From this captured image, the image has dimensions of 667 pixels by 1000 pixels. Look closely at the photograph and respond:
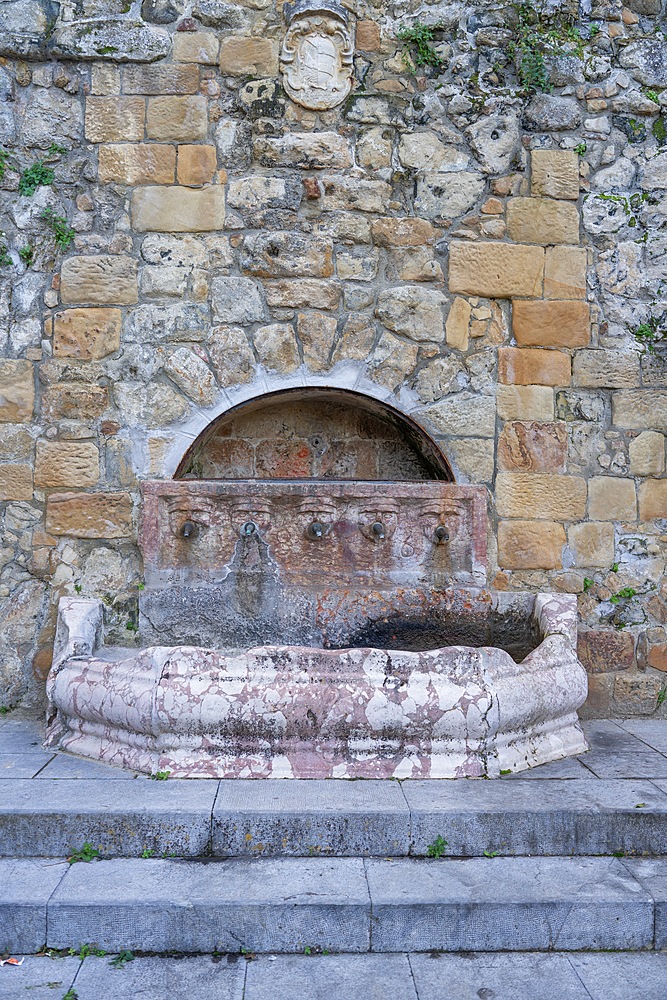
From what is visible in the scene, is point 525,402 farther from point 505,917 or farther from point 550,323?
point 505,917

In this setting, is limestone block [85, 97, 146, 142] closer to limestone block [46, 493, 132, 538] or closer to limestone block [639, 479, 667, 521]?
limestone block [46, 493, 132, 538]

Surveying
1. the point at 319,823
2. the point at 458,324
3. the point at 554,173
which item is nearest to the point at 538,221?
the point at 554,173

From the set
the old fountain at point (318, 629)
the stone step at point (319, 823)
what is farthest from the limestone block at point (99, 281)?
the stone step at point (319, 823)

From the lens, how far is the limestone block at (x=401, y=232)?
3893 millimetres

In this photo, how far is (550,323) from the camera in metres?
3.93

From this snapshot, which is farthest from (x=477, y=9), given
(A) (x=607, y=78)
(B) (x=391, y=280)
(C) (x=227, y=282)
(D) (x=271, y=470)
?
(D) (x=271, y=470)

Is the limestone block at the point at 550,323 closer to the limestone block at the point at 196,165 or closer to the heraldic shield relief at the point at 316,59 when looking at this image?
the heraldic shield relief at the point at 316,59

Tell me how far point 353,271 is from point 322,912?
2.76 meters

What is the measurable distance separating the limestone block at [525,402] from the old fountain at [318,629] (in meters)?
0.39

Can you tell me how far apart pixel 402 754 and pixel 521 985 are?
882 millimetres

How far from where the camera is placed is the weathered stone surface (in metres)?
3.85

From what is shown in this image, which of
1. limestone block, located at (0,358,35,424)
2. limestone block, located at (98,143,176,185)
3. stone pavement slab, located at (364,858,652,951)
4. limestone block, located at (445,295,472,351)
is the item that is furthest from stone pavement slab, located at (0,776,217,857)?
limestone block, located at (98,143,176,185)

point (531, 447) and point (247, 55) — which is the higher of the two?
point (247, 55)

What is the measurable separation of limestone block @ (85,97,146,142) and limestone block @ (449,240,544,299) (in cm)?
159
